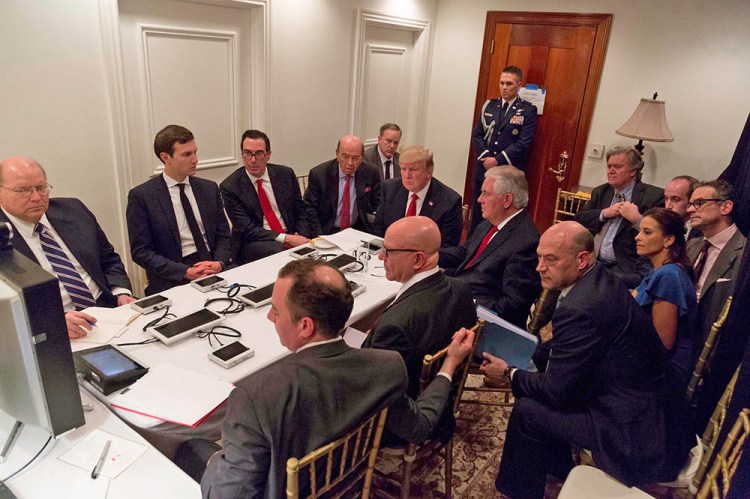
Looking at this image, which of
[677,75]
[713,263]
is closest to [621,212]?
[713,263]

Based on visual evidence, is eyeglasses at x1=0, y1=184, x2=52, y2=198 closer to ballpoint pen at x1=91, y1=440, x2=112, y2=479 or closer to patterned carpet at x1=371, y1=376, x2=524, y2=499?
ballpoint pen at x1=91, y1=440, x2=112, y2=479

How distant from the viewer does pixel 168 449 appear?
5.83 ft

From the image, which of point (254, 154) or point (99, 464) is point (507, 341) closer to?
point (99, 464)

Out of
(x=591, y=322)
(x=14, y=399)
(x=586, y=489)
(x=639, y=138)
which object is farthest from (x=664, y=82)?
(x=14, y=399)

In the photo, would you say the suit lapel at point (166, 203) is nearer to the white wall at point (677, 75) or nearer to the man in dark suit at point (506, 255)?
the man in dark suit at point (506, 255)

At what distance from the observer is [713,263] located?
2699mm

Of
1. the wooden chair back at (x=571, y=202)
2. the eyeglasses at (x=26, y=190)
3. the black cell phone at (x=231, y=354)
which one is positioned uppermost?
the eyeglasses at (x=26, y=190)

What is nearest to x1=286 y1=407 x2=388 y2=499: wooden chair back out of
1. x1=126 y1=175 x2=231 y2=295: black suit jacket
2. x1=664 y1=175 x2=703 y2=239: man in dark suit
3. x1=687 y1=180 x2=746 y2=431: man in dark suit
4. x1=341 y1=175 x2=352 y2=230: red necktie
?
x1=687 y1=180 x2=746 y2=431: man in dark suit

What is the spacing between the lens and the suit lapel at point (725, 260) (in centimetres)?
254

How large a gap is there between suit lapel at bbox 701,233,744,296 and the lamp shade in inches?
72.1

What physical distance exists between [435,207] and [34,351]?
253cm

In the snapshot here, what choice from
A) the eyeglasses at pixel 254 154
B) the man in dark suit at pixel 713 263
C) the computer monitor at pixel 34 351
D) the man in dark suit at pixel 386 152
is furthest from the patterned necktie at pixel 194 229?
the man in dark suit at pixel 713 263

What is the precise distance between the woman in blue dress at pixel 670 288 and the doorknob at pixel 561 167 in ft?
8.72

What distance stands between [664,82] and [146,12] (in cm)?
411
